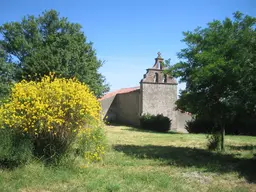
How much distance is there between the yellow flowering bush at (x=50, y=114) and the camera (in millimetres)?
5895

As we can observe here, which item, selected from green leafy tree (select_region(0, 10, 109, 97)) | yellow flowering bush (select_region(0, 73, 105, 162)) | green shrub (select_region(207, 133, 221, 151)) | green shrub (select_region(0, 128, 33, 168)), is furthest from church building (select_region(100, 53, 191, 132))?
green shrub (select_region(0, 128, 33, 168))

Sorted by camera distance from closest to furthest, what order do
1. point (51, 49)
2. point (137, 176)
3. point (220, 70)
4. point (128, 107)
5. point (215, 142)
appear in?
point (137, 176) → point (220, 70) → point (215, 142) → point (51, 49) → point (128, 107)

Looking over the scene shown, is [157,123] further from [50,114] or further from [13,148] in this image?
[13,148]

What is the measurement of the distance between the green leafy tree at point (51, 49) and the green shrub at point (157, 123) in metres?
5.31

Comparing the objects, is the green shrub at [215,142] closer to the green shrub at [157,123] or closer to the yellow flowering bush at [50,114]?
the yellow flowering bush at [50,114]

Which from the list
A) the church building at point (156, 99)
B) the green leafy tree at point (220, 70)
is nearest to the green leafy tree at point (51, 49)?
the church building at point (156, 99)

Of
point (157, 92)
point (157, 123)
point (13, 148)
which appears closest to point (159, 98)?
point (157, 92)

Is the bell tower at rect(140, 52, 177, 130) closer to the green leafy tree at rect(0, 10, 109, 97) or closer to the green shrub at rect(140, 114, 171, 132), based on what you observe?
the green shrub at rect(140, 114, 171, 132)

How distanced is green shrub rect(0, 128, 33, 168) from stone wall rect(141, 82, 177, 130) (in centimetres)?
2023

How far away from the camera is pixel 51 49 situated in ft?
64.8

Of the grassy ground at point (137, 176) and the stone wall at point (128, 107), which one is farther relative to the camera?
the stone wall at point (128, 107)

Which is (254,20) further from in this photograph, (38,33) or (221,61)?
(38,33)

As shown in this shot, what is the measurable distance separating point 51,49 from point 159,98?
12.8 meters

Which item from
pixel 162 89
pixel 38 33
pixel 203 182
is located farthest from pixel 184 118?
pixel 203 182
